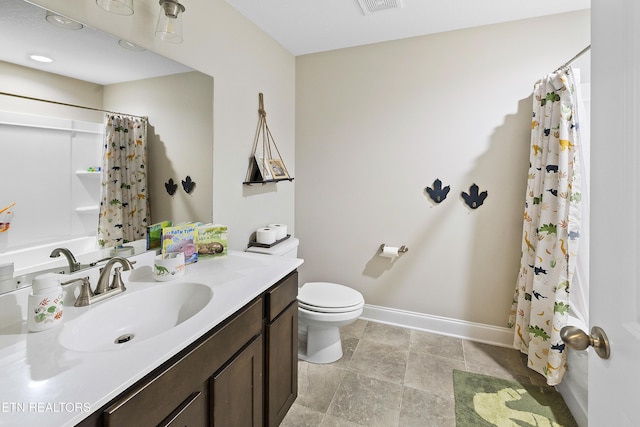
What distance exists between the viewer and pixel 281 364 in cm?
149

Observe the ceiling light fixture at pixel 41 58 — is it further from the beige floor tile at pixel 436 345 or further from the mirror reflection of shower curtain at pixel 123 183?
the beige floor tile at pixel 436 345

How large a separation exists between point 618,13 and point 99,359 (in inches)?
54.2

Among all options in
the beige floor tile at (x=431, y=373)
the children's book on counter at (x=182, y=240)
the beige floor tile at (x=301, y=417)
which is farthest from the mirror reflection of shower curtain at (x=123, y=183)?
the beige floor tile at (x=431, y=373)

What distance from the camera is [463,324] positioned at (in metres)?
2.41

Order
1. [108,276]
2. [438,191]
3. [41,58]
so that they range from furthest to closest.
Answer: [438,191]
[108,276]
[41,58]

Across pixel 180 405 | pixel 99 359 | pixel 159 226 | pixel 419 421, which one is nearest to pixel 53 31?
pixel 159 226

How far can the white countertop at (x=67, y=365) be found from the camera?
2.00 feet

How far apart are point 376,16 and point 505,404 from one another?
2545 mm

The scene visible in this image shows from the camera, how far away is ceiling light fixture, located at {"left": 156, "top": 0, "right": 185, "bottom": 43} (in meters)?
1.37

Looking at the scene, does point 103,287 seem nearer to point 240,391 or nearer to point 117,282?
point 117,282

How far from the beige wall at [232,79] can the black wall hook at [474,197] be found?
1.50 meters

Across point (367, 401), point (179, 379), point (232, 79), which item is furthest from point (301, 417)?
point (232, 79)

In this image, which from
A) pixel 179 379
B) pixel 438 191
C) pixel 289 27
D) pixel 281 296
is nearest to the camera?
pixel 179 379

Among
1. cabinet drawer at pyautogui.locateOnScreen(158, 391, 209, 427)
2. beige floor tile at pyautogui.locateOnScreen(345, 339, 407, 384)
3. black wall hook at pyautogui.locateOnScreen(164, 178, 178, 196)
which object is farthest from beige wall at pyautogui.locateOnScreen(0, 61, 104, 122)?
Answer: beige floor tile at pyautogui.locateOnScreen(345, 339, 407, 384)
